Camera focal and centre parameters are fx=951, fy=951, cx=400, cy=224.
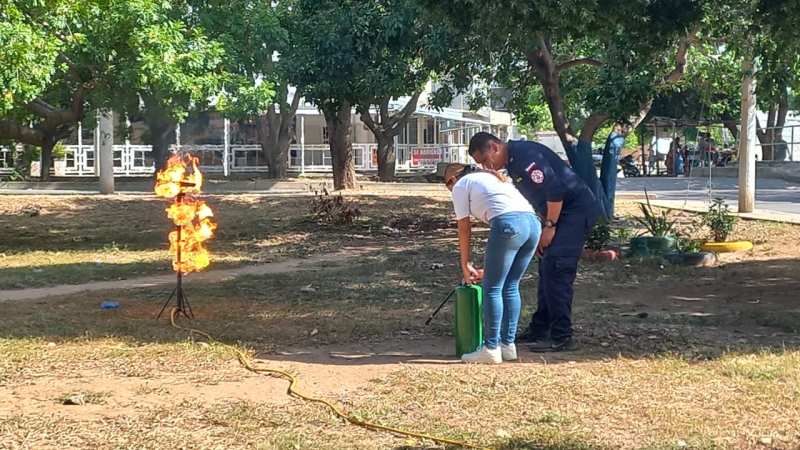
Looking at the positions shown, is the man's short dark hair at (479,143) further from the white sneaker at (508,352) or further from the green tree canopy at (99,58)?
the green tree canopy at (99,58)

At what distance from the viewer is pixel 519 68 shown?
19.3m

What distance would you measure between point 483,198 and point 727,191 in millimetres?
23763

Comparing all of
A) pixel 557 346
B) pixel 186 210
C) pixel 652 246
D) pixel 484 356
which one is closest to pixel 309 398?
pixel 484 356

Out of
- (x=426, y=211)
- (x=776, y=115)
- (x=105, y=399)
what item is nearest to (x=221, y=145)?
(x=426, y=211)

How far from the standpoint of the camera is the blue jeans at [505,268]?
6.67 meters

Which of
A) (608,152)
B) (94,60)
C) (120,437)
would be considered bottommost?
(120,437)

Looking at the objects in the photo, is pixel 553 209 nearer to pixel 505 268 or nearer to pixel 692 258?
pixel 505 268

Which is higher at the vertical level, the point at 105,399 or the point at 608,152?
the point at 608,152

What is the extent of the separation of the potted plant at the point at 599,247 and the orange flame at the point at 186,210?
241 inches

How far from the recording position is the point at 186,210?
865 cm

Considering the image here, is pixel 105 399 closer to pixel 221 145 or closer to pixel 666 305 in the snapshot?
pixel 666 305

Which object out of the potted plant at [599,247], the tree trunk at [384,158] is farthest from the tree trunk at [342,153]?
the potted plant at [599,247]

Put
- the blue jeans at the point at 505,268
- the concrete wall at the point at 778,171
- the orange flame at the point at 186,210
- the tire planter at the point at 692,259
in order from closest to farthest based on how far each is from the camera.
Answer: the blue jeans at the point at 505,268
the orange flame at the point at 186,210
the tire planter at the point at 692,259
the concrete wall at the point at 778,171

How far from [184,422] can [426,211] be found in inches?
624
